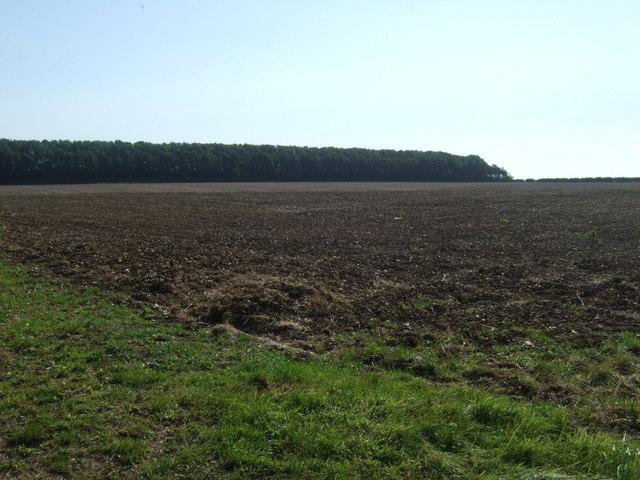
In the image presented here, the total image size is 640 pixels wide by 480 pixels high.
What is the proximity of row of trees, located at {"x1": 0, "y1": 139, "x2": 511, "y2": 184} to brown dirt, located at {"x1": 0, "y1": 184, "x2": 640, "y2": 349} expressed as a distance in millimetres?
54992

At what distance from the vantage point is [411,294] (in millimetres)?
12383

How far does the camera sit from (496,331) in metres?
9.65

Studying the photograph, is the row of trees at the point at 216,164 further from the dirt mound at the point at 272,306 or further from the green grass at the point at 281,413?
the green grass at the point at 281,413

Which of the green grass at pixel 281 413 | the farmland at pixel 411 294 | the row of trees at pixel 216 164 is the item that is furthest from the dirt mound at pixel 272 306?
the row of trees at pixel 216 164

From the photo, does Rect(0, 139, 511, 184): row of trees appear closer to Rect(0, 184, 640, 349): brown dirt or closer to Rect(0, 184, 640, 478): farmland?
Rect(0, 184, 640, 349): brown dirt

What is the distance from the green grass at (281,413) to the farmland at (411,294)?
77mm

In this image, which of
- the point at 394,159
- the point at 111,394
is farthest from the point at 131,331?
the point at 394,159

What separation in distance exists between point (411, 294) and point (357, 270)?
2.86 m

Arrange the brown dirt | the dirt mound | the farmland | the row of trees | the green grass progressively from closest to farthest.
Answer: the green grass → the farmland → the dirt mound → the brown dirt → the row of trees

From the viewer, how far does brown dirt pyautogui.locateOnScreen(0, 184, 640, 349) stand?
10.2 meters

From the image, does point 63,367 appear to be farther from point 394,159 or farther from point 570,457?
point 394,159

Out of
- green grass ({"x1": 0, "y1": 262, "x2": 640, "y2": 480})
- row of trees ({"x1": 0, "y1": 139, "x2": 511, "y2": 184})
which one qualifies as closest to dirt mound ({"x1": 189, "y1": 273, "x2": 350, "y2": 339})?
green grass ({"x1": 0, "y1": 262, "x2": 640, "y2": 480})

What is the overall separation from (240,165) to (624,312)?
85.3 metres

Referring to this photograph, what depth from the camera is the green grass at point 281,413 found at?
479 cm
